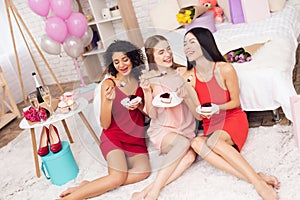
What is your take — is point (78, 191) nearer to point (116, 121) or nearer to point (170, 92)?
point (116, 121)

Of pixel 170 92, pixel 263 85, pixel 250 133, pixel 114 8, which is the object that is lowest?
pixel 250 133

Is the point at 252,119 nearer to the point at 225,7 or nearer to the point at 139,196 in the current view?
the point at 139,196

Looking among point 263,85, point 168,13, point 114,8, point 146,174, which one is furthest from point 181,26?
point 146,174

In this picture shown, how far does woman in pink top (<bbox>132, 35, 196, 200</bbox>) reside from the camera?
1939 mm

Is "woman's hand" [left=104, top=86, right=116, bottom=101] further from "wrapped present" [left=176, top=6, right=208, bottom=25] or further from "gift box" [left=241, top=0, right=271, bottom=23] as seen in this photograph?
"gift box" [left=241, top=0, right=271, bottom=23]

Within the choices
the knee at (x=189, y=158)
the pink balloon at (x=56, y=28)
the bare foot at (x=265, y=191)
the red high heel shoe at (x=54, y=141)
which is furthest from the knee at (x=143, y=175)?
the pink balloon at (x=56, y=28)

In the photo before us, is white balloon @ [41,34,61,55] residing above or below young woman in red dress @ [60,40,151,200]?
above

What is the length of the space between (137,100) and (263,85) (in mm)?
718

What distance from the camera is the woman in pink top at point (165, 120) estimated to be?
6.36 feet

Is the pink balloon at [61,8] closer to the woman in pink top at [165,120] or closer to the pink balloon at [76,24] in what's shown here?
the pink balloon at [76,24]

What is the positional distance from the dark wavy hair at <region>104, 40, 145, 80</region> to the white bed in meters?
0.29

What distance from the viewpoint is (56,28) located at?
10.2 feet

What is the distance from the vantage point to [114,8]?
3863mm

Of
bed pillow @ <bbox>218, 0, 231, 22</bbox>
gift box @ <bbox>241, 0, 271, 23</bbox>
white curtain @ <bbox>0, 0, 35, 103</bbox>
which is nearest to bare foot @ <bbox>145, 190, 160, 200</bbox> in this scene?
gift box @ <bbox>241, 0, 271, 23</bbox>
